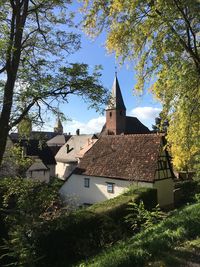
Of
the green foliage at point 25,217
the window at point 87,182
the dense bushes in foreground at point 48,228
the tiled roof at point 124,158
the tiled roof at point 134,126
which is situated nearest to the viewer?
the green foliage at point 25,217

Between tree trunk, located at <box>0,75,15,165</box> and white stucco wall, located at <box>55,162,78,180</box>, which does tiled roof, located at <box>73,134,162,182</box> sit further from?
white stucco wall, located at <box>55,162,78,180</box>

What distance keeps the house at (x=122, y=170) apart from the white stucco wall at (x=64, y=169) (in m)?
21.5

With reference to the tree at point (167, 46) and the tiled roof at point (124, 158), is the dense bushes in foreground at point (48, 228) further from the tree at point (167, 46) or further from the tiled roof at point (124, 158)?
the tiled roof at point (124, 158)

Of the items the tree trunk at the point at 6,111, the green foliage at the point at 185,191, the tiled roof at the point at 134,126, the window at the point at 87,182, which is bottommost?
the green foliage at the point at 185,191

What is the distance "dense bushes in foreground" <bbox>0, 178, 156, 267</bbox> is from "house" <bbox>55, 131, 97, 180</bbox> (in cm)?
3605

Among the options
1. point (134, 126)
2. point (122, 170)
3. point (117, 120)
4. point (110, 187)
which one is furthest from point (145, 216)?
point (134, 126)

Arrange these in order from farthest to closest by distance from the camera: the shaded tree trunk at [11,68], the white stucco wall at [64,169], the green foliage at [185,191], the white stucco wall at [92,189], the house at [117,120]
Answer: the house at [117,120], the white stucco wall at [64,169], the green foliage at [185,191], the white stucco wall at [92,189], the shaded tree trunk at [11,68]

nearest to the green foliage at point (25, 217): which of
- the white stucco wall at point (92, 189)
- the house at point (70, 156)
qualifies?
the white stucco wall at point (92, 189)

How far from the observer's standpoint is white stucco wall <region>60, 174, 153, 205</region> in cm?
2772

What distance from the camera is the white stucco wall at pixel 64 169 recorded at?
54.2 m

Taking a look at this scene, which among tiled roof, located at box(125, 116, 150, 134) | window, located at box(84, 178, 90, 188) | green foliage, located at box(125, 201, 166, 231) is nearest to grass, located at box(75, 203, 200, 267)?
green foliage, located at box(125, 201, 166, 231)

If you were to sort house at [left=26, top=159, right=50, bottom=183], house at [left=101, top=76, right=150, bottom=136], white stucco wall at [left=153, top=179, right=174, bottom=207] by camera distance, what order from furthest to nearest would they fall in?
house at [left=101, top=76, right=150, bottom=136], house at [left=26, top=159, right=50, bottom=183], white stucco wall at [left=153, top=179, right=174, bottom=207]

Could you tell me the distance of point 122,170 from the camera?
27.9 meters

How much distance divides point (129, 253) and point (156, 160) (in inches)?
793
